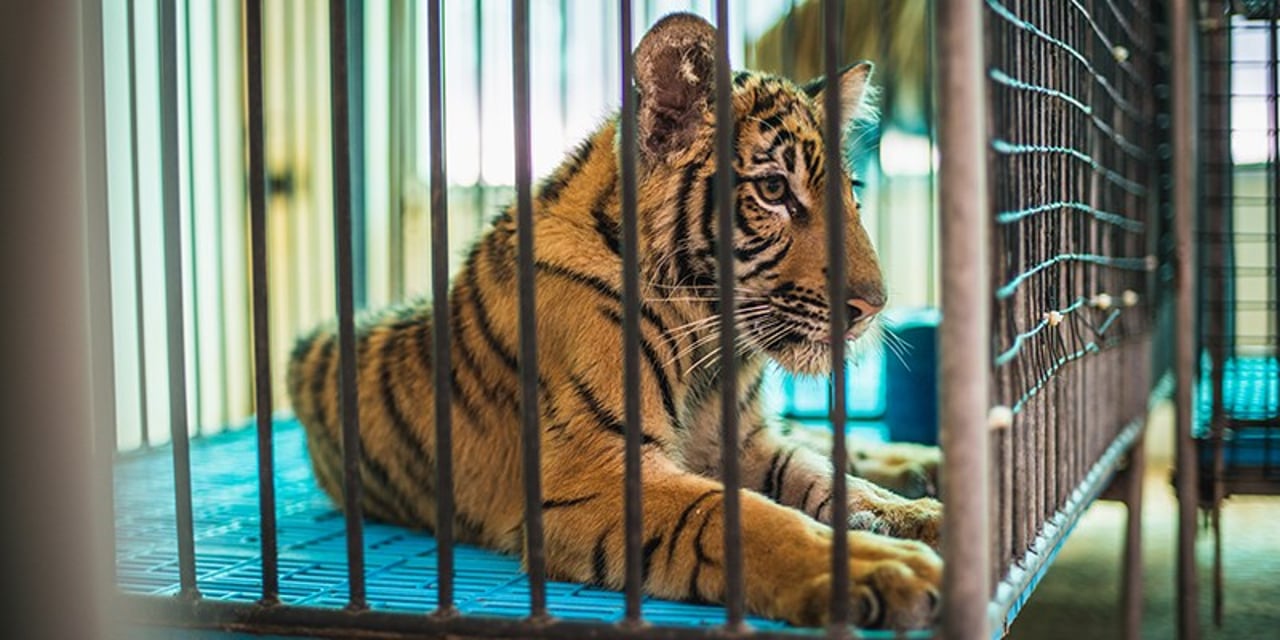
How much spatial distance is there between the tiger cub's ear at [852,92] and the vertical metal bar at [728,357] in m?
0.75

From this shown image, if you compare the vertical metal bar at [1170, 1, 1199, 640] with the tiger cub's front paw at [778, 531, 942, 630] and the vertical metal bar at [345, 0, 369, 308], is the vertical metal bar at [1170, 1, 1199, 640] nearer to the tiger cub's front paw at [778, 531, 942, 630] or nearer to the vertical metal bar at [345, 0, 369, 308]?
the tiger cub's front paw at [778, 531, 942, 630]

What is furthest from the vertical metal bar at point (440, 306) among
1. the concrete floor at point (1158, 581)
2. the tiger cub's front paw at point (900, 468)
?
the concrete floor at point (1158, 581)

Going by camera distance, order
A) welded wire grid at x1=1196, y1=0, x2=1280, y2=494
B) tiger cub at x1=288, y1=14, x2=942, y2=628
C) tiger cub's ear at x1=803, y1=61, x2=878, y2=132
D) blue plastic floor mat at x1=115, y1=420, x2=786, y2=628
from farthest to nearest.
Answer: welded wire grid at x1=1196, y1=0, x2=1280, y2=494 → tiger cub's ear at x1=803, y1=61, x2=878, y2=132 → tiger cub at x1=288, y1=14, x2=942, y2=628 → blue plastic floor mat at x1=115, y1=420, x2=786, y2=628

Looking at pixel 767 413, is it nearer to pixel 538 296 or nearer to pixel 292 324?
pixel 538 296

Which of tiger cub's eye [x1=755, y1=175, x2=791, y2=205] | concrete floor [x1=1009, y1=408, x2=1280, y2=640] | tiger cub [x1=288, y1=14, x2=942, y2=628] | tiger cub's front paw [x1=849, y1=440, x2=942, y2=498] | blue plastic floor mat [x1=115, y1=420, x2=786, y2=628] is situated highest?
tiger cub's eye [x1=755, y1=175, x2=791, y2=205]

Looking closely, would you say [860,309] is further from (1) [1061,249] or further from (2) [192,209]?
(2) [192,209]

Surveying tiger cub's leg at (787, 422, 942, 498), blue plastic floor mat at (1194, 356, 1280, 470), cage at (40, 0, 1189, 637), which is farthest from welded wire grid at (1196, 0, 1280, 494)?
tiger cub's leg at (787, 422, 942, 498)

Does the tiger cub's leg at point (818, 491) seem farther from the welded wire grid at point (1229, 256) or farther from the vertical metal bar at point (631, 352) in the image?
the welded wire grid at point (1229, 256)

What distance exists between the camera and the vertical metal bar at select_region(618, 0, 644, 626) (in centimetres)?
119

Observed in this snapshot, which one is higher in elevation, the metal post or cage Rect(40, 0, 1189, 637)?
cage Rect(40, 0, 1189, 637)

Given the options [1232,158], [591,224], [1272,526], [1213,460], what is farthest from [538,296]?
[1272,526]

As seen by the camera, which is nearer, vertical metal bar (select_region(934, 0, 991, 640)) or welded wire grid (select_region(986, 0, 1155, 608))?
vertical metal bar (select_region(934, 0, 991, 640))

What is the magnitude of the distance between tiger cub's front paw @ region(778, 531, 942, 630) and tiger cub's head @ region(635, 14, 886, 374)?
50cm

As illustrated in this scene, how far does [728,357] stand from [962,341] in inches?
8.3
